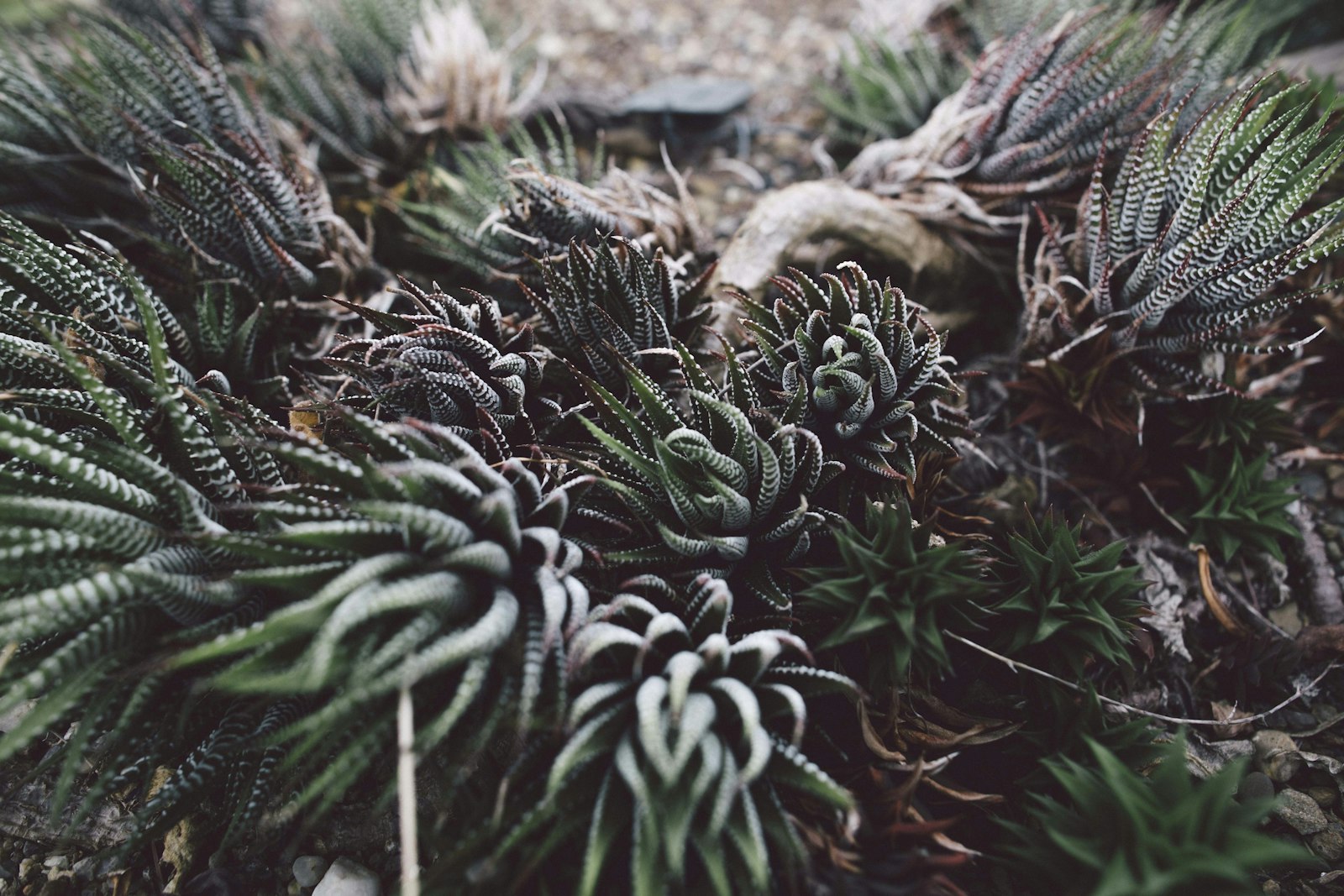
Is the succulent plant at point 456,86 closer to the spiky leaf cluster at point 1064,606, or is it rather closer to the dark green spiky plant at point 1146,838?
the spiky leaf cluster at point 1064,606

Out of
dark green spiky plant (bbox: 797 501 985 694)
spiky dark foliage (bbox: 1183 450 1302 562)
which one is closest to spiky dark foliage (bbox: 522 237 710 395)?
dark green spiky plant (bbox: 797 501 985 694)

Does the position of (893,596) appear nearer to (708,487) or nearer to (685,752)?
(708,487)

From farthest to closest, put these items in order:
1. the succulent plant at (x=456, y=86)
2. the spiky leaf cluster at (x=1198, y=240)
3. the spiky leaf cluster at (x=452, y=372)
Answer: the succulent plant at (x=456, y=86) < the spiky leaf cluster at (x=1198, y=240) < the spiky leaf cluster at (x=452, y=372)

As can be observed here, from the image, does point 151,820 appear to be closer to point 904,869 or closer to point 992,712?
point 904,869

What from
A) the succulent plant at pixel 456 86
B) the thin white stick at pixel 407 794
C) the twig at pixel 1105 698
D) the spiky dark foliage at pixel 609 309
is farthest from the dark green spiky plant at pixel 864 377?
the succulent plant at pixel 456 86

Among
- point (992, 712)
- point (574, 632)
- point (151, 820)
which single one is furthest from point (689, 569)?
point (151, 820)

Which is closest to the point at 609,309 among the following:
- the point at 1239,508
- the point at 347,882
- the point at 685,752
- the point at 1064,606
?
the point at 685,752
